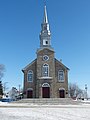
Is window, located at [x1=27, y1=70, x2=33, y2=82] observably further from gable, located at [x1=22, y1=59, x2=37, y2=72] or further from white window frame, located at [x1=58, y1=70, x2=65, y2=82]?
white window frame, located at [x1=58, y1=70, x2=65, y2=82]

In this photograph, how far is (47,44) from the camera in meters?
54.1

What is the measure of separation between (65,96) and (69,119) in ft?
120

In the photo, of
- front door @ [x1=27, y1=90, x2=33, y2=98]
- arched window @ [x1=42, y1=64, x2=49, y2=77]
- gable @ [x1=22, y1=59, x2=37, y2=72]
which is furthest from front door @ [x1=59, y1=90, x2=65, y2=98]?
gable @ [x1=22, y1=59, x2=37, y2=72]

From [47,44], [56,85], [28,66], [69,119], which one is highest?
[47,44]

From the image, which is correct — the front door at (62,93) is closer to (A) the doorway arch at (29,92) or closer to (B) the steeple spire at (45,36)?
(A) the doorway arch at (29,92)

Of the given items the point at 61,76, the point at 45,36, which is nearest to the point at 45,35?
the point at 45,36

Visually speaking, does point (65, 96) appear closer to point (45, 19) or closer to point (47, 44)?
point (47, 44)

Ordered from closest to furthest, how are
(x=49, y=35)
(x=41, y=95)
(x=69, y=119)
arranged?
(x=69, y=119) < (x=41, y=95) < (x=49, y=35)

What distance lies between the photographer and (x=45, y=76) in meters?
52.3

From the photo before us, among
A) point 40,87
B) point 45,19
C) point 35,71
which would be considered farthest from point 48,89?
point 45,19

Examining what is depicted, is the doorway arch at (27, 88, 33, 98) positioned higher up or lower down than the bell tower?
lower down

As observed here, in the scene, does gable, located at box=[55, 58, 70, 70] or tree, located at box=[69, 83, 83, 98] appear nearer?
gable, located at box=[55, 58, 70, 70]

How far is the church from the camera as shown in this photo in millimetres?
51531

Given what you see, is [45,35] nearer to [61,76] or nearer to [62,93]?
[61,76]
